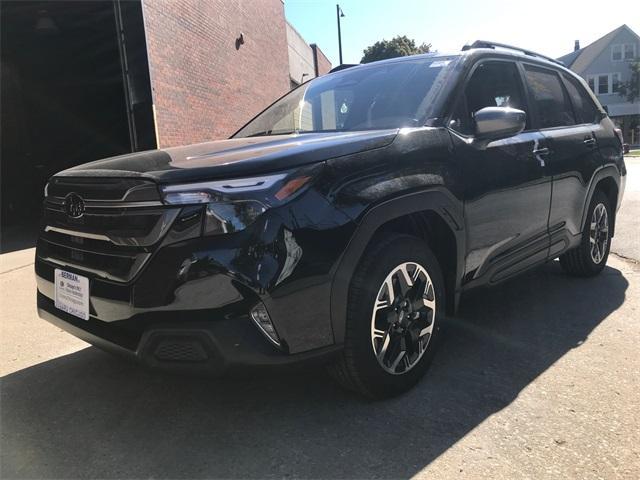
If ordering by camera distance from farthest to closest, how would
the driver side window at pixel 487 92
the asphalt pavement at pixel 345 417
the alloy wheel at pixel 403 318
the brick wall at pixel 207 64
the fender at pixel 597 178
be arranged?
the brick wall at pixel 207 64
the fender at pixel 597 178
the driver side window at pixel 487 92
the alloy wheel at pixel 403 318
the asphalt pavement at pixel 345 417

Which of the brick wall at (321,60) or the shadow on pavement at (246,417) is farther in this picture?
the brick wall at (321,60)

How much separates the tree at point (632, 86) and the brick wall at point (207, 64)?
38.7 m

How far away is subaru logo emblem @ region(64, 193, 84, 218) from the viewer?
2.51m

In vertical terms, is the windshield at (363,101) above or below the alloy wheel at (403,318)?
above

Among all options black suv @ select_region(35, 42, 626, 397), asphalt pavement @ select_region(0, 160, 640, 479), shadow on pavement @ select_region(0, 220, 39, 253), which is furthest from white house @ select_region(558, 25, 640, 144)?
asphalt pavement @ select_region(0, 160, 640, 479)

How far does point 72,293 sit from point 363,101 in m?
2.03

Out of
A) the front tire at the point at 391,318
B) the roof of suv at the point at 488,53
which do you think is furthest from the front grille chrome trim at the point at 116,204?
the roof of suv at the point at 488,53

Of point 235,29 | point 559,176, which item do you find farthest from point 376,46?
point 559,176

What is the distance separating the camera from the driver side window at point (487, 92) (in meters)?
3.20

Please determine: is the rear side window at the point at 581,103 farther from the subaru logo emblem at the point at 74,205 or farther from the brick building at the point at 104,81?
the brick building at the point at 104,81

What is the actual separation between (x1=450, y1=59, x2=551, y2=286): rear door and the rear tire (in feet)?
3.35

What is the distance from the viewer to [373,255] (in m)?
2.54

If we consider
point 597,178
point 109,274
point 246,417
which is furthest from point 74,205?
point 597,178

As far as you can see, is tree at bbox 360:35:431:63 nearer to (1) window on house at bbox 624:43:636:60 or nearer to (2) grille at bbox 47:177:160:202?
(1) window on house at bbox 624:43:636:60
